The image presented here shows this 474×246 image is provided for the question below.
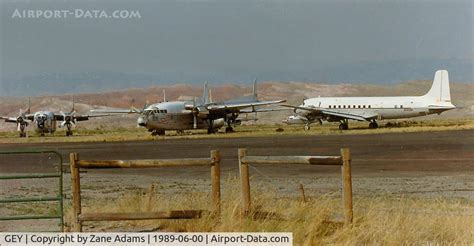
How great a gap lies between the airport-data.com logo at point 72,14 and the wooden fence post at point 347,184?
255 centimetres

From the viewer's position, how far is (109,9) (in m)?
6.74

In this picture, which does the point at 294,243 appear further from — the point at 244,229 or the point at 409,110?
the point at 409,110

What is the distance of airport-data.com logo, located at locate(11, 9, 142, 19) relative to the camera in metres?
6.66

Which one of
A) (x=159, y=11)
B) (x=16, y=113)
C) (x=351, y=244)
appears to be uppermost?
(x=159, y=11)

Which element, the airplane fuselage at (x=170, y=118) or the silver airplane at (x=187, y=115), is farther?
the airplane fuselage at (x=170, y=118)

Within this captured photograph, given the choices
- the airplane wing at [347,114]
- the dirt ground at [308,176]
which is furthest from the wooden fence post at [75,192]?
the airplane wing at [347,114]

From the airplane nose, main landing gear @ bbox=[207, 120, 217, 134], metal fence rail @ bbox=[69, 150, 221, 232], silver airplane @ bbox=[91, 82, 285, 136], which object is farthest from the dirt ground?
main landing gear @ bbox=[207, 120, 217, 134]

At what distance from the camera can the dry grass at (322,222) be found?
20.6 feet

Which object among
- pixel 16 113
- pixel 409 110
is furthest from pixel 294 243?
pixel 409 110

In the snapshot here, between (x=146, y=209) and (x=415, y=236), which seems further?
(x=146, y=209)

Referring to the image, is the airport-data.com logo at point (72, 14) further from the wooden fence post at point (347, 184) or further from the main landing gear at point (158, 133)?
the main landing gear at point (158, 133)

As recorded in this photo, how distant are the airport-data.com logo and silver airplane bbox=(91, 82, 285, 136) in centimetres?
1973

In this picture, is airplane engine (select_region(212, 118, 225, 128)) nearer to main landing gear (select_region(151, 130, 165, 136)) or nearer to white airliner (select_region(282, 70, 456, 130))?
main landing gear (select_region(151, 130, 165, 136))

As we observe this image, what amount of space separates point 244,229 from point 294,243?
563 mm
